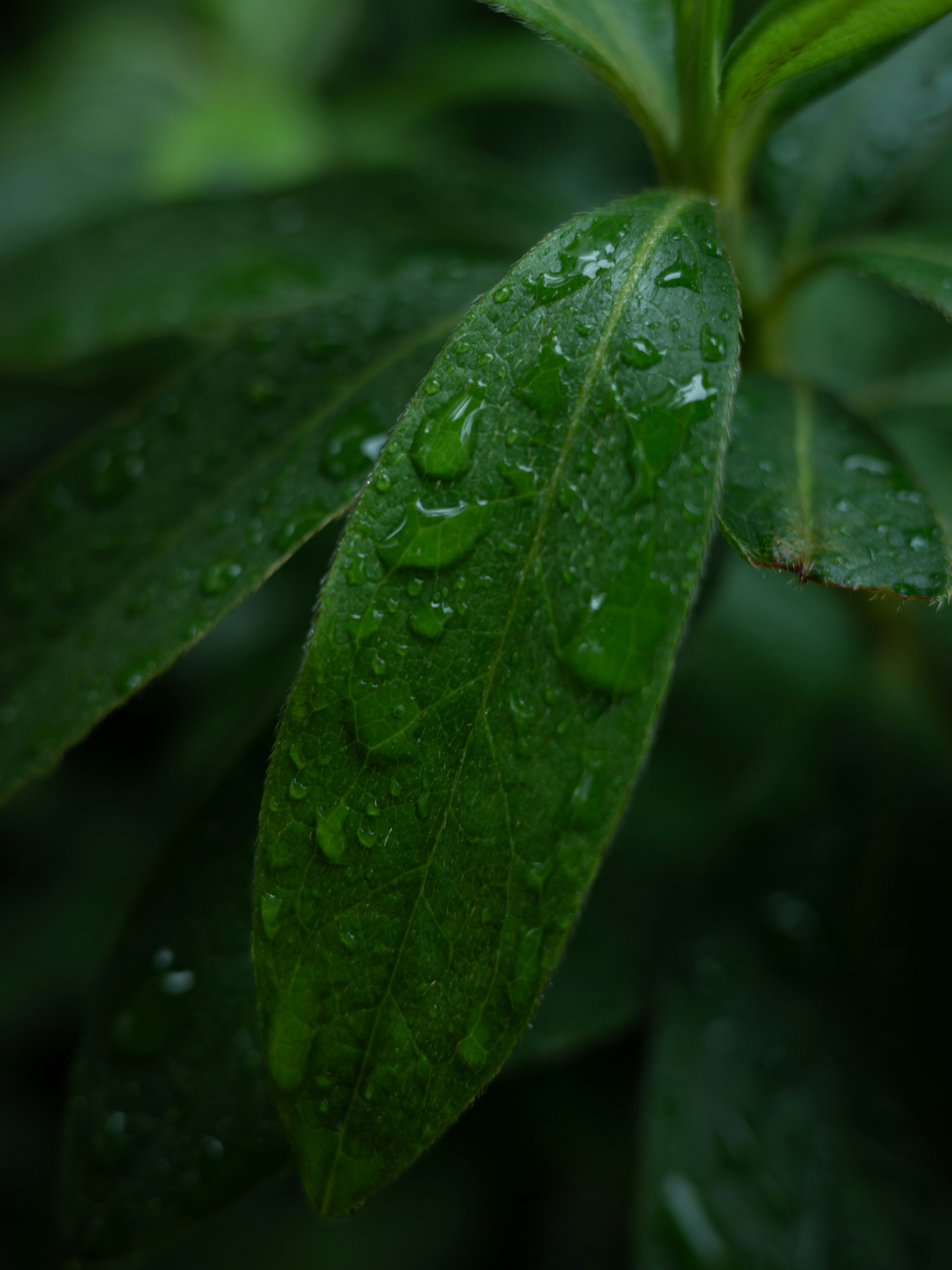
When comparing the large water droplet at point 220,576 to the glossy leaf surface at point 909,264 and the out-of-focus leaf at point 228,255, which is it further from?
the glossy leaf surface at point 909,264

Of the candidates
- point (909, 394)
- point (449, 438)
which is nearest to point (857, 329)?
point (909, 394)

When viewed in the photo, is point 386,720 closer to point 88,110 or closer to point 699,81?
point 699,81

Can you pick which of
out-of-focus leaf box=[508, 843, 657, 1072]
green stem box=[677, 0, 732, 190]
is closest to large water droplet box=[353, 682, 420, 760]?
out-of-focus leaf box=[508, 843, 657, 1072]

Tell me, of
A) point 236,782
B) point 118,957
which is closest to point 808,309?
point 236,782

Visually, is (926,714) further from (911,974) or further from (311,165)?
(311,165)

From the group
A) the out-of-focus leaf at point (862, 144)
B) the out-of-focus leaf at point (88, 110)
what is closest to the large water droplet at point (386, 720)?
the out-of-focus leaf at point (862, 144)

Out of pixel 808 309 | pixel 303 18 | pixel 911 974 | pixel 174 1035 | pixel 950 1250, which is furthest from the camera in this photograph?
pixel 303 18
